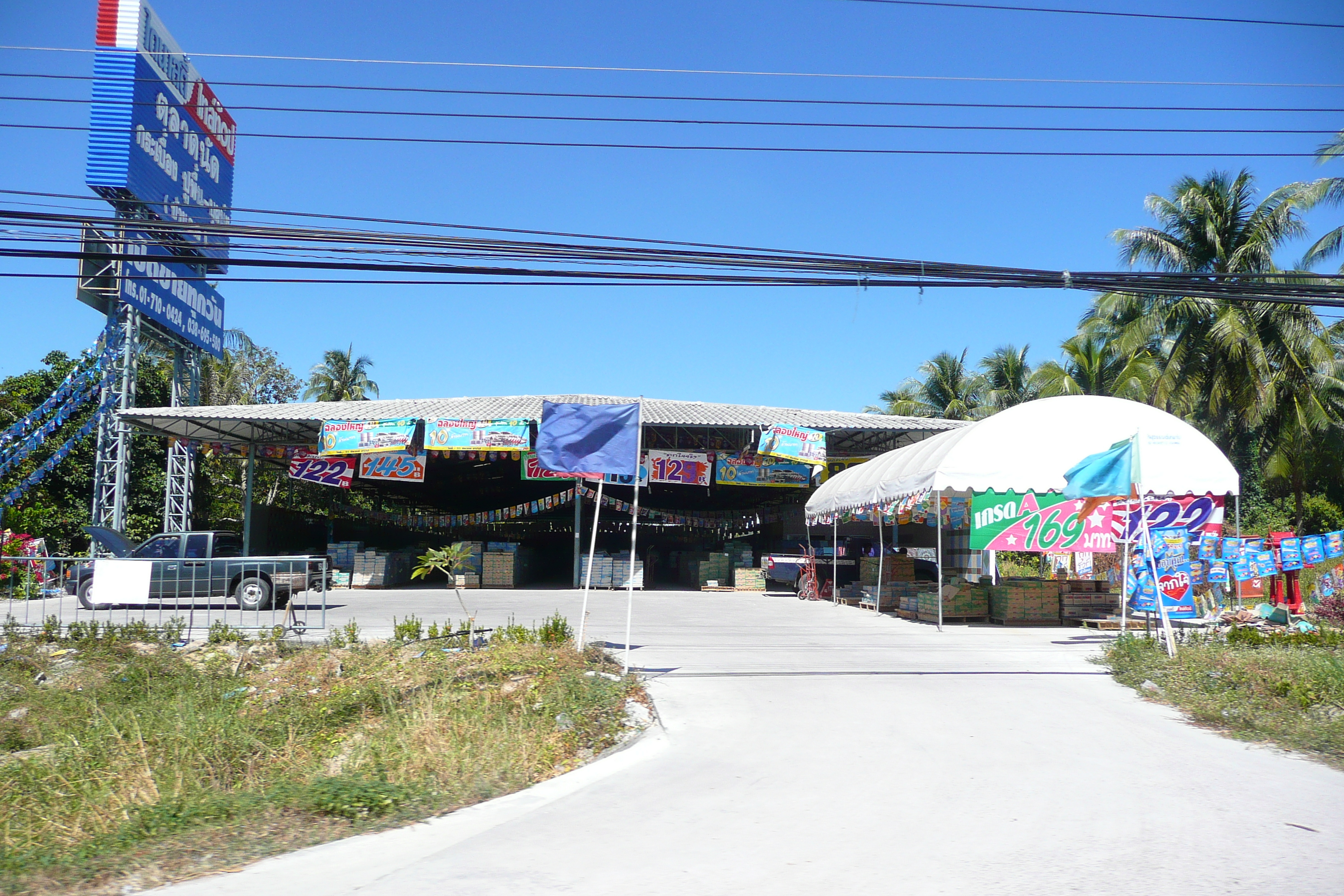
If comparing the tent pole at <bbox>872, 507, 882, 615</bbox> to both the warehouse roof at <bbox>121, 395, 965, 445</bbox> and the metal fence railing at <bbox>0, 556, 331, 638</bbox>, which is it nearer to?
the warehouse roof at <bbox>121, 395, 965, 445</bbox>

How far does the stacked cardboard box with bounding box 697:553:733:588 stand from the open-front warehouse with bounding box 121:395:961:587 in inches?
5.7

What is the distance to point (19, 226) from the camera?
9.79 metres

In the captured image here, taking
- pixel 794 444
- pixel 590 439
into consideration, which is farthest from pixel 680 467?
pixel 590 439

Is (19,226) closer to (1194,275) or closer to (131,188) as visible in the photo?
(1194,275)

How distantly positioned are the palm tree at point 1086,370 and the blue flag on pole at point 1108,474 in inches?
940

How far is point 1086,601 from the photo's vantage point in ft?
58.4

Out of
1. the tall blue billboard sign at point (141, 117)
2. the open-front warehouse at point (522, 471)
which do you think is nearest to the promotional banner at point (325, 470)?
the open-front warehouse at point (522, 471)

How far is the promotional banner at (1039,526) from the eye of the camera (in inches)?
648

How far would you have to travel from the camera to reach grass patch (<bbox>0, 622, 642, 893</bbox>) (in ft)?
16.5

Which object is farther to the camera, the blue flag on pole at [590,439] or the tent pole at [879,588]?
the tent pole at [879,588]

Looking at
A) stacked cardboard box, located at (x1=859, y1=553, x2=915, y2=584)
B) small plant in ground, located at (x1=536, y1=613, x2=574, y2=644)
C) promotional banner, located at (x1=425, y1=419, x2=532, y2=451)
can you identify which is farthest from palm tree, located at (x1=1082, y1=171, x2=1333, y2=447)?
small plant in ground, located at (x1=536, y1=613, x2=574, y2=644)

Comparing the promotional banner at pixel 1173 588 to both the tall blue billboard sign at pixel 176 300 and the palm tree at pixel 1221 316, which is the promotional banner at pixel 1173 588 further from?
the tall blue billboard sign at pixel 176 300

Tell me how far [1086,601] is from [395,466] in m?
19.5

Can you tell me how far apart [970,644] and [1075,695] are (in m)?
4.46
